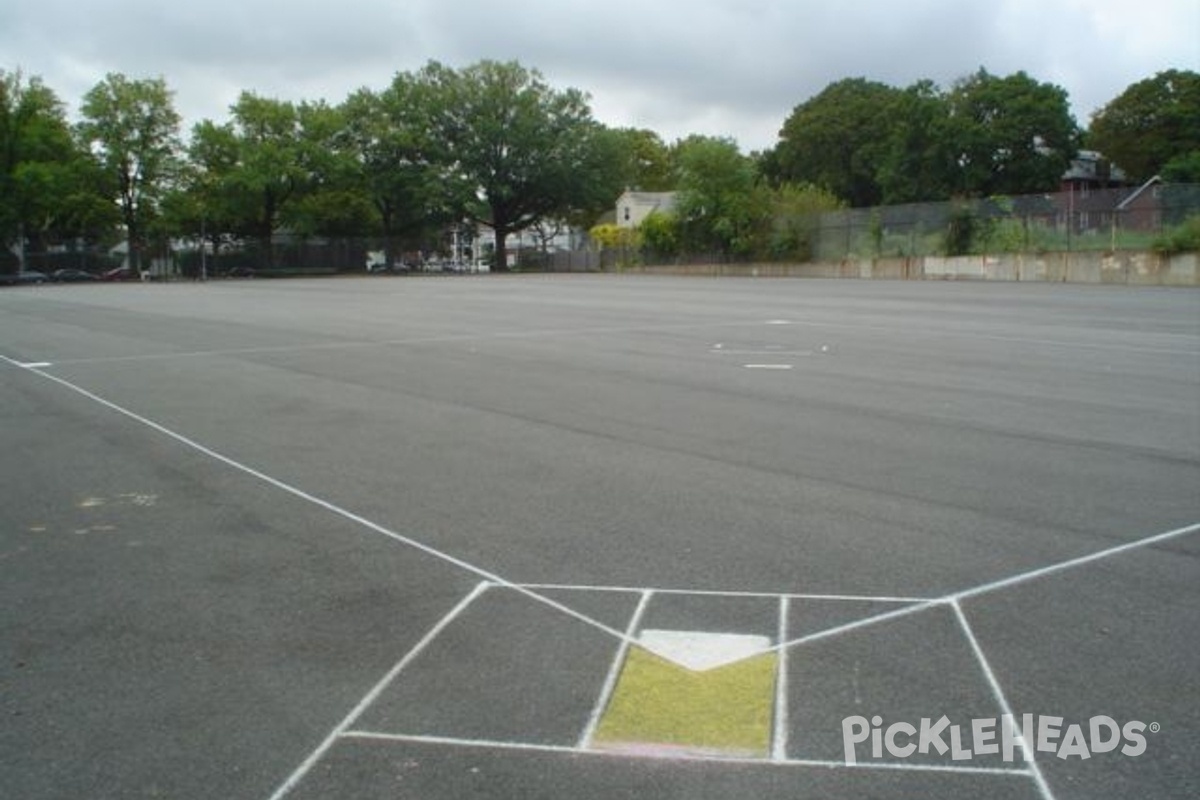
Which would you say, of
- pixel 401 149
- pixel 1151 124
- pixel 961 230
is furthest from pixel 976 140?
pixel 401 149

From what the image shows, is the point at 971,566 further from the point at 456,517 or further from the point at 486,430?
the point at 486,430

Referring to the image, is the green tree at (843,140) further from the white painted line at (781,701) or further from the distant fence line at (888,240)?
the white painted line at (781,701)

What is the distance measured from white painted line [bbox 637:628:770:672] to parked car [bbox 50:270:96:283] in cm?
8799

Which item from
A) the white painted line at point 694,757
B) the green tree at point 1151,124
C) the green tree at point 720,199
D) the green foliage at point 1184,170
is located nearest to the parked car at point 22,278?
the green tree at point 720,199

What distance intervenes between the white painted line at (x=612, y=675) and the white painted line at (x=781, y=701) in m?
0.71

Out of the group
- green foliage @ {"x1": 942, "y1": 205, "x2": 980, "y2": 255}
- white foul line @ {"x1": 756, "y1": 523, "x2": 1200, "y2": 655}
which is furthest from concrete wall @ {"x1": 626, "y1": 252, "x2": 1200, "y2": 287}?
white foul line @ {"x1": 756, "y1": 523, "x2": 1200, "y2": 655}

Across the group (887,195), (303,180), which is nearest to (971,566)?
(303,180)

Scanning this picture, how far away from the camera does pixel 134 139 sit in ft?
279

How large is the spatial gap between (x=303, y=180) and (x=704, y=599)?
83881 millimetres

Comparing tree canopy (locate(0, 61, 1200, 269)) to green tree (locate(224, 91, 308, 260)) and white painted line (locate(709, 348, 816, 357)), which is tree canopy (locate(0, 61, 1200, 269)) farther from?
white painted line (locate(709, 348, 816, 357))

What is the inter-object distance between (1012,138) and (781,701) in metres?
93.7

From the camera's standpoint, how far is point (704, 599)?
5934mm

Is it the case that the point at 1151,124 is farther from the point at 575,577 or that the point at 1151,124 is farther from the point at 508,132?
the point at 575,577

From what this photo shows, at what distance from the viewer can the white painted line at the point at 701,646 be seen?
5074 mm
